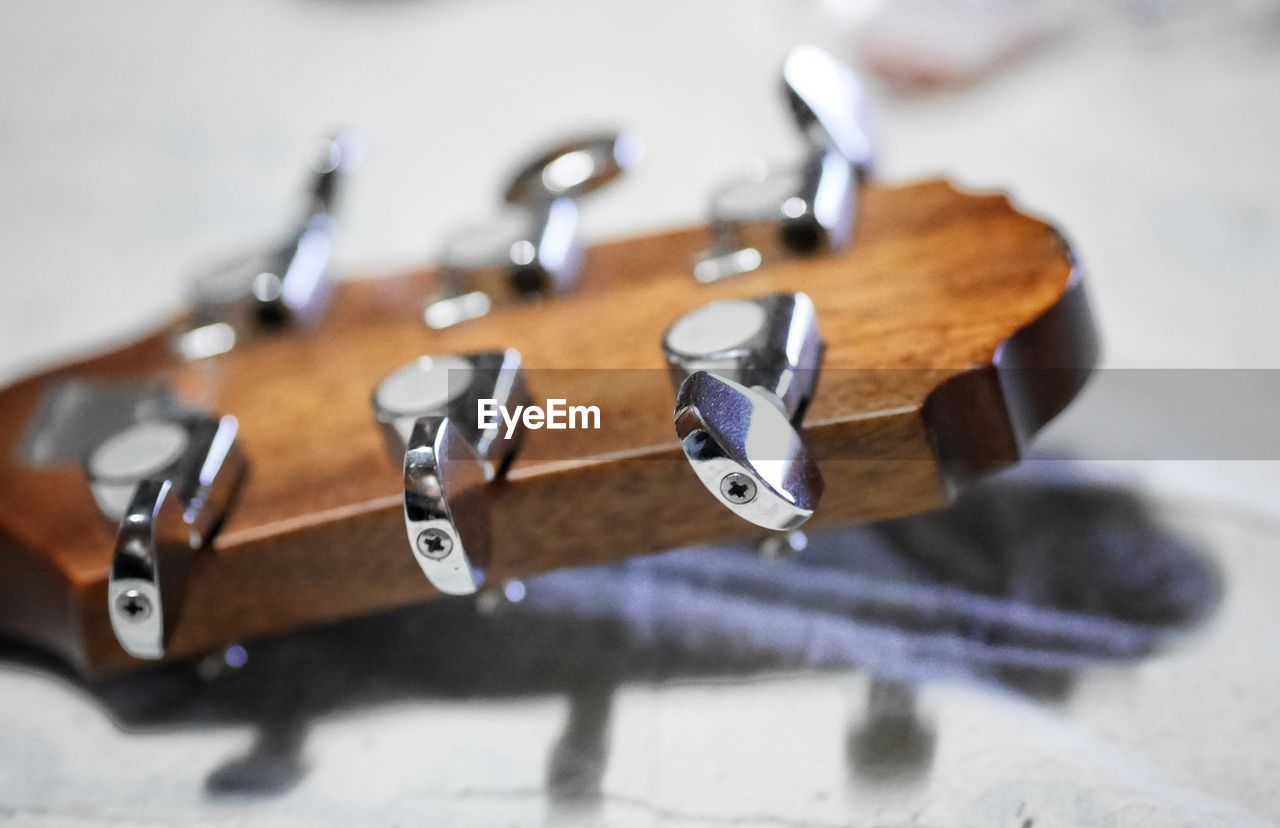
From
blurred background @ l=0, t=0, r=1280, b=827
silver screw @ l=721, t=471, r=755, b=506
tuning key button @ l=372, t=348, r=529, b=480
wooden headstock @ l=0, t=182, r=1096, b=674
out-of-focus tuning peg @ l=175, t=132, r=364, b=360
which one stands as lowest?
blurred background @ l=0, t=0, r=1280, b=827

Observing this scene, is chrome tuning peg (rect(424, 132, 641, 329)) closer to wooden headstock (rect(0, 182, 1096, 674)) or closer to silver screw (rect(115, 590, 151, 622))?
wooden headstock (rect(0, 182, 1096, 674))

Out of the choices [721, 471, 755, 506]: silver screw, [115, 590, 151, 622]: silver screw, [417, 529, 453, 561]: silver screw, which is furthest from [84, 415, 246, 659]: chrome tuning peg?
[721, 471, 755, 506]: silver screw

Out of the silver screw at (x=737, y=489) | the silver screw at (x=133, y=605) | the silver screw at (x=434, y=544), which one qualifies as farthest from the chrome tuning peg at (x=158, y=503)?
the silver screw at (x=737, y=489)

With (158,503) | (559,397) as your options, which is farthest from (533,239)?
(158,503)

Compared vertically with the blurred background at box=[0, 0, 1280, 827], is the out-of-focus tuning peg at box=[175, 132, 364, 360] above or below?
above

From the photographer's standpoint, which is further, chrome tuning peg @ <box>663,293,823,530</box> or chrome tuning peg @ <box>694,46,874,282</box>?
chrome tuning peg @ <box>694,46,874,282</box>

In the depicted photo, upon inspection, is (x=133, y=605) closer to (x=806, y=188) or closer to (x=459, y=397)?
(x=459, y=397)
